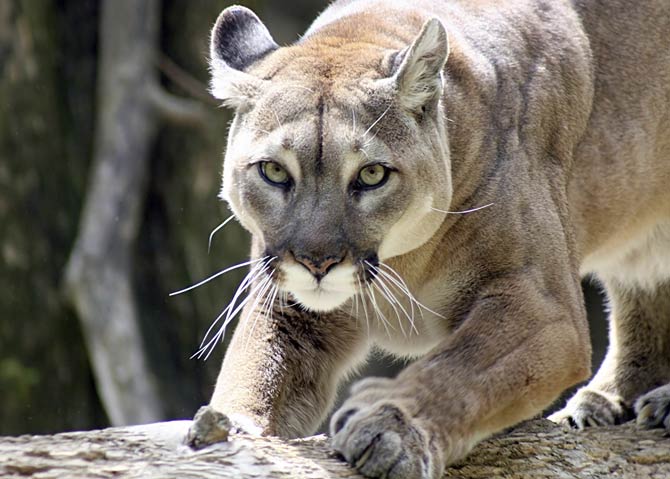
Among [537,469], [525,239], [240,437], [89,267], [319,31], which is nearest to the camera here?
→ [240,437]

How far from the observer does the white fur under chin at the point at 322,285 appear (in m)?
3.63

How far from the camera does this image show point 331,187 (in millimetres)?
3701

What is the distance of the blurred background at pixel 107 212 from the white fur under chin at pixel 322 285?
4723 millimetres

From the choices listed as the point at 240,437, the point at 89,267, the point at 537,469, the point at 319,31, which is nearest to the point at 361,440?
the point at 240,437

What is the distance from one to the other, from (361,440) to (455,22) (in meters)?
1.85

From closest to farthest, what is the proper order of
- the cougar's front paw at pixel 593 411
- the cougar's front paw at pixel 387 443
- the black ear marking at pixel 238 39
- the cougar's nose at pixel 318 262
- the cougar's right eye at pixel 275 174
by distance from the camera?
the cougar's front paw at pixel 387 443 → the cougar's nose at pixel 318 262 → the cougar's right eye at pixel 275 174 → the black ear marking at pixel 238 39 → the cougar's front paw at pixel 593 411

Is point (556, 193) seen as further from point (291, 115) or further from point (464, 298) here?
point (291, 115)

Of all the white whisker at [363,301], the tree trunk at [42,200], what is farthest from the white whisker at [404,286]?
the tree trunk at [42,200]

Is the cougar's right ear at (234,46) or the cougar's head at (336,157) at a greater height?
the cougar's right ear at (234,46)

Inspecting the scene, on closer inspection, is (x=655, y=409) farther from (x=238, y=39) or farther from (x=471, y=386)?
(x=238, y=39)

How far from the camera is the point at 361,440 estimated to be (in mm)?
3473

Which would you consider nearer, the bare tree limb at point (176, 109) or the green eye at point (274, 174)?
the green eye at point (274, 174)

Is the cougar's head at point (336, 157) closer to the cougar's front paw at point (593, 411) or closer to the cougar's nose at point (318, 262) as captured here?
the cougar's nose at point (318, 262)

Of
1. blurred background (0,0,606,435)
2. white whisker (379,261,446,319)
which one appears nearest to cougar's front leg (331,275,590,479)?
white whisker (379,261,446,319)
